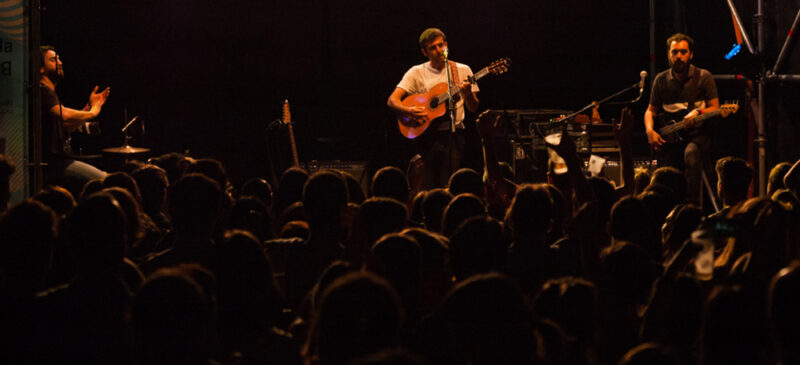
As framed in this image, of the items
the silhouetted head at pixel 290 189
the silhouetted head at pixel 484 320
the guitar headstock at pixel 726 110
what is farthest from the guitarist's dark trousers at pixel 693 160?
the silhouetted head at pixel 484 320

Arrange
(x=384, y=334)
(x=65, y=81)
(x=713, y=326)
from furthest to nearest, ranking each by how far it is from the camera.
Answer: (x=65, y=81) < (x=713, y=326) < (x=384, y=334)

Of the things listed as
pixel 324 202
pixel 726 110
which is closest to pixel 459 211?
pixel 324 202

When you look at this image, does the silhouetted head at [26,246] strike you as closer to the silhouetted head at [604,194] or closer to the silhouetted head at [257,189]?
the silhouetted head at [257,189]

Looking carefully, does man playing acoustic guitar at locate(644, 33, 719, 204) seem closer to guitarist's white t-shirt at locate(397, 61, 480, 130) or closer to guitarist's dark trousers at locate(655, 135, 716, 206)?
guitarist's dark trousers at locate(655, 135, 716, 206)

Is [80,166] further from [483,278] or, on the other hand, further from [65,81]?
[483,278]

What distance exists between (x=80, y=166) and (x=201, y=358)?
5.11 metres

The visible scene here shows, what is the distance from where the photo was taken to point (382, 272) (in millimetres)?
2701

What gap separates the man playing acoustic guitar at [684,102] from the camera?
732 centimetres

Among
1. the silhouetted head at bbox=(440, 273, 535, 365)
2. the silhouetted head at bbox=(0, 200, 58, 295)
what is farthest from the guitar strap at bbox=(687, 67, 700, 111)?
the silhouetted head at bbox=(0, 200, 58, 295)

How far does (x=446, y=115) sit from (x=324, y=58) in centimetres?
331

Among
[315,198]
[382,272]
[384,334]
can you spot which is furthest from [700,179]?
[384,334]

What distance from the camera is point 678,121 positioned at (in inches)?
298

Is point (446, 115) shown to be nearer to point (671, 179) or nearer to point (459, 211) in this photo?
point (671, 179)

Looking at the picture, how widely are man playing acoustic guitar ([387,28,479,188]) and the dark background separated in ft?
7.25
